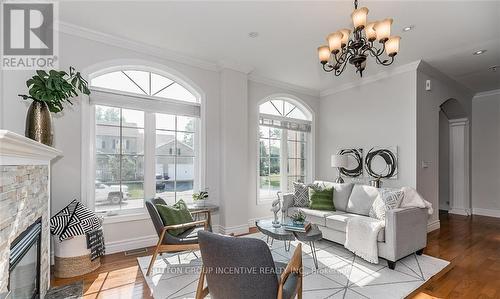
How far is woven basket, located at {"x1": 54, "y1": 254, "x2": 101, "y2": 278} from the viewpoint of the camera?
269cm

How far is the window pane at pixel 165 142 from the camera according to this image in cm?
387

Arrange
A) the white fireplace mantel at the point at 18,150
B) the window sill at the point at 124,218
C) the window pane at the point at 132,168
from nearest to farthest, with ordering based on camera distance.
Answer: the white fireplace mantel at the point at 18,150, the window sill at the point at 124,218, the window pane at the point at 132,168

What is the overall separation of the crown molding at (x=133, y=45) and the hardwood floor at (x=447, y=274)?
2.81 m

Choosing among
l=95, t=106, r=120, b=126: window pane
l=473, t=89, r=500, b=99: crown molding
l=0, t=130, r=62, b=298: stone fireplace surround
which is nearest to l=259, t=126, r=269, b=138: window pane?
l=95, t=106, r=120, b=126: window pane

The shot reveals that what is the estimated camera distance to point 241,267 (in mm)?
1516

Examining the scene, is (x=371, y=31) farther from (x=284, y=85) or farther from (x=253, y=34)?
(x=284, y=85)

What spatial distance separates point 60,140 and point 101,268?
5.24ft

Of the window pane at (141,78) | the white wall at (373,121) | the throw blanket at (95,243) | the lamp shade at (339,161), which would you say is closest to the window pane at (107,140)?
the window pane at (141,78)

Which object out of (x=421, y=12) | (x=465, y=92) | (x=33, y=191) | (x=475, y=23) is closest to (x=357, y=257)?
(x=421, y=12)

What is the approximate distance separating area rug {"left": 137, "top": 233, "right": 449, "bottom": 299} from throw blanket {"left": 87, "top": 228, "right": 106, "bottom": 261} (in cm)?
47

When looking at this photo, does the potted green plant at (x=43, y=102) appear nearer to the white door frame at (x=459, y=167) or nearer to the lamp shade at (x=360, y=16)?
the lamp shade at (x=360, y=16)

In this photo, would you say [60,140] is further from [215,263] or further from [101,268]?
[215,263]

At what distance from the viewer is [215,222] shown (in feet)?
14.2

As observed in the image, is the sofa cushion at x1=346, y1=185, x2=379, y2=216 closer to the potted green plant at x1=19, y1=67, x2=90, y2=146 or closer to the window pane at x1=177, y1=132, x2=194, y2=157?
the window pane at x1=177, y1=132, x2=194, y2=157
